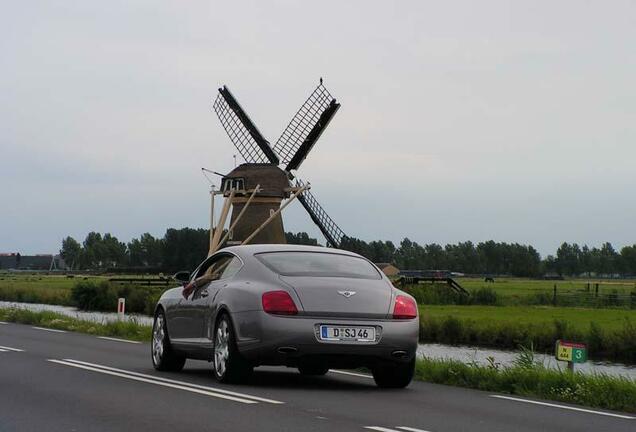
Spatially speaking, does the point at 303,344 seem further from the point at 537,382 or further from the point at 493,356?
the point at 493,356

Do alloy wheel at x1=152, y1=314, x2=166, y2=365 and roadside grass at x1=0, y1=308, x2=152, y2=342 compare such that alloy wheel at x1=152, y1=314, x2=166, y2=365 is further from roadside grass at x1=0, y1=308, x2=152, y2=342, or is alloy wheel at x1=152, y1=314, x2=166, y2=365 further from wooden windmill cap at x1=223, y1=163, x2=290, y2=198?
wooden windmill cap at x1=223, y1=163, x2=290, y2=198

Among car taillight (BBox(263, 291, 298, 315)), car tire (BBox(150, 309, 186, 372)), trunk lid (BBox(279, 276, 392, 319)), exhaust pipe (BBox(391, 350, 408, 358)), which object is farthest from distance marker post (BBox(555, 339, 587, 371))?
car tire (BBox(150, 309, 186, 372))

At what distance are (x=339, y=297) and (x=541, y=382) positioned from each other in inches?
102

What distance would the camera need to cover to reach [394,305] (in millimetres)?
11531

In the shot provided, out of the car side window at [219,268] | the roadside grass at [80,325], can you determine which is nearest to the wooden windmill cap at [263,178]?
the roadside grass at [80,325]

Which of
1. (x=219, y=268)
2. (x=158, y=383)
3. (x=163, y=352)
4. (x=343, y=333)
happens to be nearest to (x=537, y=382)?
(x=343, y=333)

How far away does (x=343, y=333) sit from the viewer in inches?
442

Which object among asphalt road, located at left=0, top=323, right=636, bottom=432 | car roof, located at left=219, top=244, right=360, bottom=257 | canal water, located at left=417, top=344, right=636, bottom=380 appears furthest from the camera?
canal water, located at left=417, top=344, right=636, bottom=380

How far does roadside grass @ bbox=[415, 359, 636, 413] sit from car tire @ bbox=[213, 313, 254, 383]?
9.54 ft

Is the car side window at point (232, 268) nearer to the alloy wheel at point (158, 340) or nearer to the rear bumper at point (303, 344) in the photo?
the rear bumper at point (303, 344)

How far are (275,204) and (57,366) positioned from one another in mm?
41724

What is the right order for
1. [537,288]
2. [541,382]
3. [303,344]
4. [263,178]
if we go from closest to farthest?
[303,344]
[541,382]
[263,178]
[537,288]

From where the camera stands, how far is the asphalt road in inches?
333

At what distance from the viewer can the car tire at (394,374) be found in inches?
472
